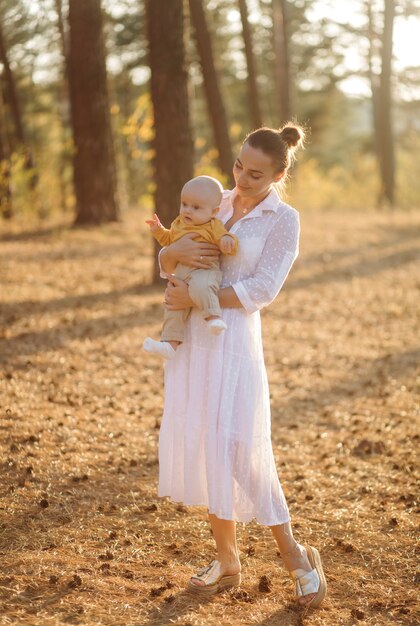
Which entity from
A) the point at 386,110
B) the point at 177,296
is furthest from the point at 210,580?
the point at 386,110

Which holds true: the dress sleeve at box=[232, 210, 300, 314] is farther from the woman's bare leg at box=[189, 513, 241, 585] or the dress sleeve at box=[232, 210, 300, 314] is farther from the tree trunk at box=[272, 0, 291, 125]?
the tree trunk at box=[272, 0, 291, 125]

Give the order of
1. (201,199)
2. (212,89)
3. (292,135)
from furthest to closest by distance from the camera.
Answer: (212,89)
(292,135)
(201,199)

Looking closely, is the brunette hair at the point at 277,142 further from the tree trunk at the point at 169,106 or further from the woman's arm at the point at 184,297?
the tree trunk at the point at 169,106

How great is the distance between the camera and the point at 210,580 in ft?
13.8

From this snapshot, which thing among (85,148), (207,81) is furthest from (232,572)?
(207,81)

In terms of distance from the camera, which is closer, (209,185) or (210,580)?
(209,185)

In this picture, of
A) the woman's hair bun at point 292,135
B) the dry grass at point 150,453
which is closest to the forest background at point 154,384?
the dry grass at point 150,453

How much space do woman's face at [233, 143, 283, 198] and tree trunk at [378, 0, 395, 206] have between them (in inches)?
791

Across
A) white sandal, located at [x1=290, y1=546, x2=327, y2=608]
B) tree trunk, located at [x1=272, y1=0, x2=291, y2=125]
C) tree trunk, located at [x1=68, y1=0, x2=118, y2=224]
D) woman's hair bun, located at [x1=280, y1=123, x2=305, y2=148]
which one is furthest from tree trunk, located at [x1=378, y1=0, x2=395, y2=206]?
white sandal, located at [x1=290, y1=546, x2=327, y2=608]

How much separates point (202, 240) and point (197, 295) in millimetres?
260

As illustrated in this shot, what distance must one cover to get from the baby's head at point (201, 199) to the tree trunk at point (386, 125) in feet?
66.5

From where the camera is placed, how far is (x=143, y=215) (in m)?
17.8

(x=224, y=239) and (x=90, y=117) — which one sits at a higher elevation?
(x=224, y=239)

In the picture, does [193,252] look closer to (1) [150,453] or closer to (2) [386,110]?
(1) [150,453]
